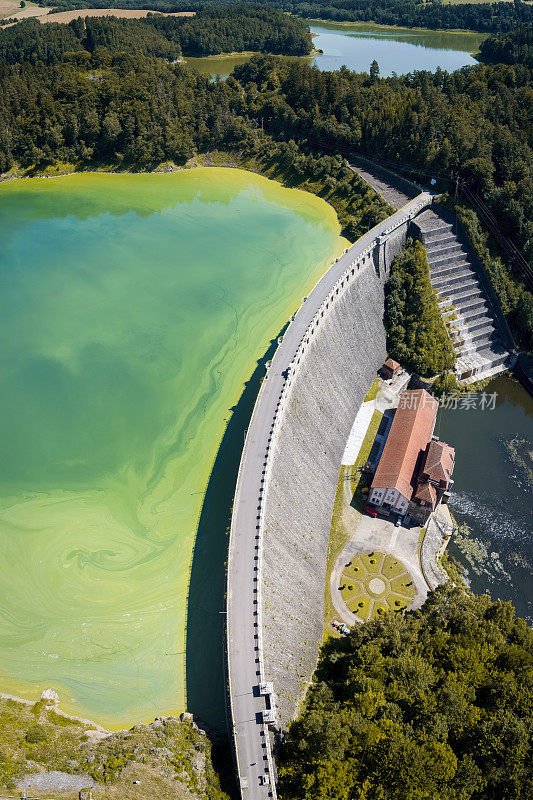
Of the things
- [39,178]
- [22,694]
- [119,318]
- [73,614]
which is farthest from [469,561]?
[39,178]

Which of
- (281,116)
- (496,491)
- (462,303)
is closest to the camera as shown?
(496,491)

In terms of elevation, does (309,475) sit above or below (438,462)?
below

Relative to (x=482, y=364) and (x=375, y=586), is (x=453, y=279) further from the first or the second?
(x=375, y=586)

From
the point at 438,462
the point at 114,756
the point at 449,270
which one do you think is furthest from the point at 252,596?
the point at 449,270

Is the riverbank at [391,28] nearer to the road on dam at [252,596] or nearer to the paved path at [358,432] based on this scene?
the paved path at [358,432]

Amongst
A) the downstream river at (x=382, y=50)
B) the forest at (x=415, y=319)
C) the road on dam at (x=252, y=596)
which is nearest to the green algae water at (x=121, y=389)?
the road on dam at (x=252, y=596)

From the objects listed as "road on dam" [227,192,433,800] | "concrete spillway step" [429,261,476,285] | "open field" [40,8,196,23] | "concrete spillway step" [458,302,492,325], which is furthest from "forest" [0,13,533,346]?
"open field" [40,8,196,23]
